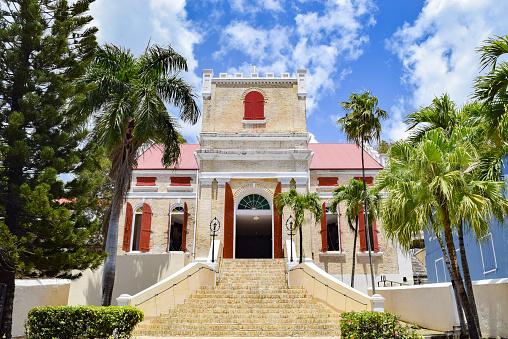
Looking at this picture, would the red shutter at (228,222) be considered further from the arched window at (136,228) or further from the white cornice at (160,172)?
the arched window at (136,228)

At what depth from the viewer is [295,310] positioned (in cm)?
1389

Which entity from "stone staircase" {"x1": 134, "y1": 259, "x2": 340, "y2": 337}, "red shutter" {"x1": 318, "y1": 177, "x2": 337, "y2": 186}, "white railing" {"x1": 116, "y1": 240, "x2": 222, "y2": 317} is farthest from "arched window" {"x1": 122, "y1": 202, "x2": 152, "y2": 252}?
"red shutter" {"x1": 318, "y1": 177, "x2": 337, "y2": 186}

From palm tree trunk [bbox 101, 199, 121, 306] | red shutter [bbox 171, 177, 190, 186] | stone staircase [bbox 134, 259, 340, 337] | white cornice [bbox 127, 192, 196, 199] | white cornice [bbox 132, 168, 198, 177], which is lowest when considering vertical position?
stone staircase [bbox 134, 259, 340, 337]

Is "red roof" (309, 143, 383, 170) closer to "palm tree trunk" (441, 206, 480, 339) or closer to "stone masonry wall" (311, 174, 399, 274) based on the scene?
"stone masonry wall" (311, 174, 399, 274)

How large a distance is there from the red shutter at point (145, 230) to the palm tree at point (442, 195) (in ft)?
54.6

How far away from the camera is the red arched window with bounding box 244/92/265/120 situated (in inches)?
967

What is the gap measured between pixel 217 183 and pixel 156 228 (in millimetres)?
5302

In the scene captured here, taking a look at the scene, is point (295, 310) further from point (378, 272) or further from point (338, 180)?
point (338, 180)

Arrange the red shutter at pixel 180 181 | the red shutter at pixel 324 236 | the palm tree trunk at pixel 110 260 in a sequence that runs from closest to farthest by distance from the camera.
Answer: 1. the palm tree trunk at pixel 110 260
2. the red shutter at pixel 324 236
3. the red shutter at pixel 180 181

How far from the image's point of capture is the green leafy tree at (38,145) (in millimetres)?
10703

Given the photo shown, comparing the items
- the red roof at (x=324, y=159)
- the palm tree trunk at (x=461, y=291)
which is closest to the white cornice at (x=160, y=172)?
the red roof at (x=324, y=159)

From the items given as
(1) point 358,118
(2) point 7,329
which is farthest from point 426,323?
(2) point 7,329

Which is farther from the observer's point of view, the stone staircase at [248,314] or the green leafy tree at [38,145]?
the stone staircase at [248,314]

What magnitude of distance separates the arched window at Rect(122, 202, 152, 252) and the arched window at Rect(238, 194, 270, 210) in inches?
225
